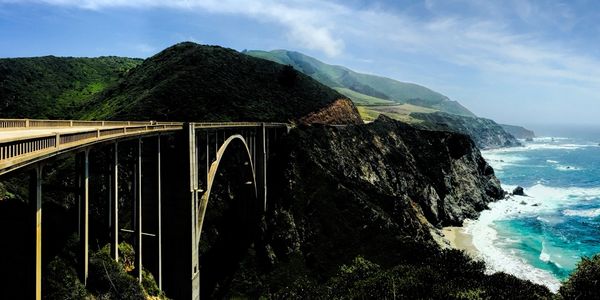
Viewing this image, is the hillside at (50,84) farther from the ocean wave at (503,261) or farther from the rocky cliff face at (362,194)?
the ocean wave at (503,261)

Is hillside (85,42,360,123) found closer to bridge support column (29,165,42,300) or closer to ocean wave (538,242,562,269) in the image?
ocean wave (538,242,562,269)

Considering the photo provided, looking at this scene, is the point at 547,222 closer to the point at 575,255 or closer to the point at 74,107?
the point at 575,255

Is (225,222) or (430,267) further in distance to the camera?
(225,222)

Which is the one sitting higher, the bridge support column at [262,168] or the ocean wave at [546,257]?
the bridge support column at [262,168]

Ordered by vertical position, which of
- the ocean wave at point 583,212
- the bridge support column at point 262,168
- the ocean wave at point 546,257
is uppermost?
the bridge support column at point 262,168

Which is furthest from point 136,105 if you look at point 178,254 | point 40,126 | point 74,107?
point 40,126

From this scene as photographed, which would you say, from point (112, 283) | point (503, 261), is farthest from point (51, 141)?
point (503, 261)

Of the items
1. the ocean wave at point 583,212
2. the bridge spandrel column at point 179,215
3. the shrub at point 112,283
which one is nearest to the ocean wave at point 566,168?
the ocean wave at point 583,212
